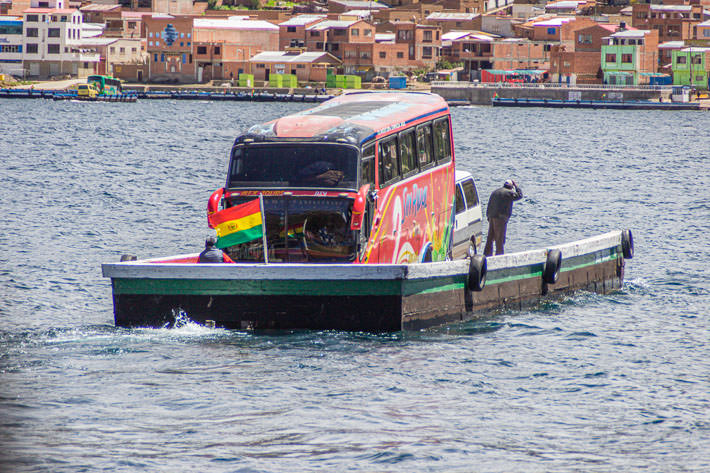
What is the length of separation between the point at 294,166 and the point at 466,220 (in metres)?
8.45

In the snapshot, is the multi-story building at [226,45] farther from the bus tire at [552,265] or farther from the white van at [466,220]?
the bus tire at [552,265]

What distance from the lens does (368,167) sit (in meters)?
20.7

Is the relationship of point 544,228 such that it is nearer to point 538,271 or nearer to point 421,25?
point 538,271

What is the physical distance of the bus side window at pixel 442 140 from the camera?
975 inches

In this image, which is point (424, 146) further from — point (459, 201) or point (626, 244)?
point (626, 244)

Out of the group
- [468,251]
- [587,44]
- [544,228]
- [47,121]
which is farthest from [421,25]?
[468,251]

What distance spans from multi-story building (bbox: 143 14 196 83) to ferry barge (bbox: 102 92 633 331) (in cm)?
15485

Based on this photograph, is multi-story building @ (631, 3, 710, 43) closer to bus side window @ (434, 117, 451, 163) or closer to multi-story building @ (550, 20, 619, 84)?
multi-story building @ (550, 20, 619, 84)

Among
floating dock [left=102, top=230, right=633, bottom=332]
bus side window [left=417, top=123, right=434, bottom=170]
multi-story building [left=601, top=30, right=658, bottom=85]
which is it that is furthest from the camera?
multi-story building [left=601, top=30, right=658, bottom=85]

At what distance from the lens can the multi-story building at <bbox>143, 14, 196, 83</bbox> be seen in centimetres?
17300

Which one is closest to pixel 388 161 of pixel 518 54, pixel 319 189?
pixel 319 189

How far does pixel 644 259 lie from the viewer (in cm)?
3231

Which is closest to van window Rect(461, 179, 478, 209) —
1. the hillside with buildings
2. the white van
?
the white van

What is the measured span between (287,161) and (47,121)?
96.0m
